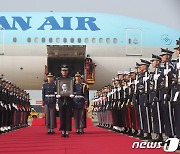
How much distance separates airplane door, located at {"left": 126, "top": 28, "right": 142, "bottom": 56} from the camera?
82.9 feet

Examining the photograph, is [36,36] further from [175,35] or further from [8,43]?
[175,35]

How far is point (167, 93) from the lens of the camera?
31.1ft

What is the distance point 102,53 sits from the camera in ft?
82.4

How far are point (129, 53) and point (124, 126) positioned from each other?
10777mm

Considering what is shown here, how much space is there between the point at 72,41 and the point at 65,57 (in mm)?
943

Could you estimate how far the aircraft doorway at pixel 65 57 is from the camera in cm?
2444

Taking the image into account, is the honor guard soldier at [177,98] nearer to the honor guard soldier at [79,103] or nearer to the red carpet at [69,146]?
the red carpet at [69,146]

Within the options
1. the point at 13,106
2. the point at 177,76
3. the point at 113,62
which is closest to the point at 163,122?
the point at 177,76

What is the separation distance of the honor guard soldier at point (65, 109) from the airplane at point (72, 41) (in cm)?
1187

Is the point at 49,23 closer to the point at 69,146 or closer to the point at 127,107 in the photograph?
the point at 127,107

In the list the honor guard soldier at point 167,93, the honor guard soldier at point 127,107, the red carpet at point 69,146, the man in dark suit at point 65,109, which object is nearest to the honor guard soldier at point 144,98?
the red carpet at point 69,146

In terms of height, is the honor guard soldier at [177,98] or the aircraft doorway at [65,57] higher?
the aircraft doorway at [65,57]

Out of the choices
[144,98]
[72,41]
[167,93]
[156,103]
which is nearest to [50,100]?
[144,98]

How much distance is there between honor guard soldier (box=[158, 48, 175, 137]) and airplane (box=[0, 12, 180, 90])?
47.5 feet
